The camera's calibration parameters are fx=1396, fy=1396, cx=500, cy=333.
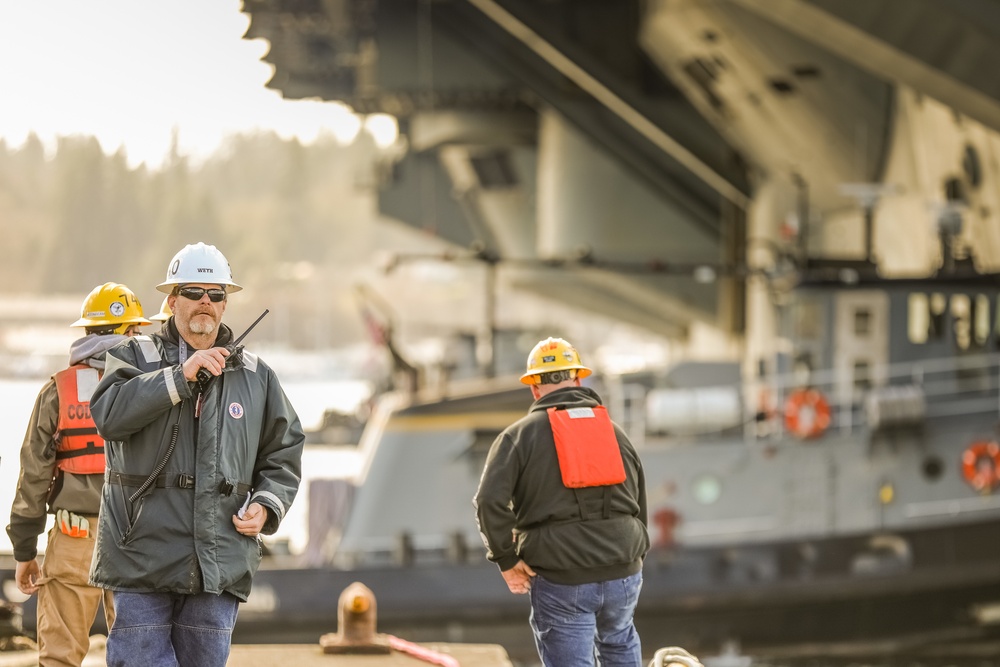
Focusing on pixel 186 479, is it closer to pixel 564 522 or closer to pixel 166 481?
pixel 166 481

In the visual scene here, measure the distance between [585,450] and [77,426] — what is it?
1934mm

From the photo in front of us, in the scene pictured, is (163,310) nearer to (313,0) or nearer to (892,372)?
(892,372)

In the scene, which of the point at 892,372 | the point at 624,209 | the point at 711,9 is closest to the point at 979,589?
the point at 892,372

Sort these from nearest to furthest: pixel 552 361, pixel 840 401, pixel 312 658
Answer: pixel 552 361, pixel 312 658, pixel 840 401

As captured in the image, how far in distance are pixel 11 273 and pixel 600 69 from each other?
1087 centimetres

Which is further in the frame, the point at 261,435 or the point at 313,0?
the point at 313,0

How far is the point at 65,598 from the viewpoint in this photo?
5355mm

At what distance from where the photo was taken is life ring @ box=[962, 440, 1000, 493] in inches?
572

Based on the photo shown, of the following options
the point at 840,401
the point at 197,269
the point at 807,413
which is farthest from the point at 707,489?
the point at 197,269

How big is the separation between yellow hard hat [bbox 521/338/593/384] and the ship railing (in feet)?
32.2

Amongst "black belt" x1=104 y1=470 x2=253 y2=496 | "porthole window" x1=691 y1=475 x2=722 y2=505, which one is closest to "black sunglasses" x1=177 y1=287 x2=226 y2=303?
"black belt" x1=104 y1=470 x2=253 y2=496

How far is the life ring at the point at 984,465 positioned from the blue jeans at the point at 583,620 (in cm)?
997

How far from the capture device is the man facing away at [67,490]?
5230 mm

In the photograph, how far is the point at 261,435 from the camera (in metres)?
4.55
